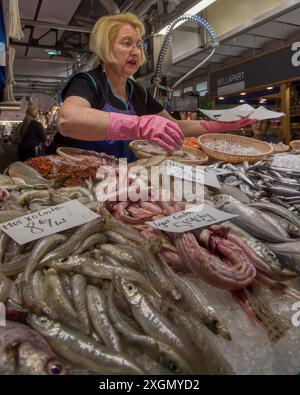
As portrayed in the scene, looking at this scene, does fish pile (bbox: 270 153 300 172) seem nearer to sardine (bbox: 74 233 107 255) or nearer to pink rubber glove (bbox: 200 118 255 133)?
pink rubber glove (bbox: 200 118 255 133)

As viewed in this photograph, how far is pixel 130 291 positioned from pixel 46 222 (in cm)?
43

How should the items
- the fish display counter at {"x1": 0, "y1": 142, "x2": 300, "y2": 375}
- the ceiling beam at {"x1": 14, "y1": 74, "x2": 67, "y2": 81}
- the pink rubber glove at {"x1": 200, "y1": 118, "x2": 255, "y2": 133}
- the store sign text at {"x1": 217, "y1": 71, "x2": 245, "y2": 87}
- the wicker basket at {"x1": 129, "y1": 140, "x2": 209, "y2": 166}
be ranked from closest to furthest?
the fish display counter at {"x1": 0, "y1": 142, "x2": 300, "y2": 375} → the wicker basket at {"x1": 129, "y1": 140, "x2": 209, "y2": 166} → the pink rubber glove at {"x1": 200, "y1": 118, "x2": 255, "y2": 133} → the store sign text at {"x1": 217, "y1": 71, "x2": 245, "y2": 87} → the ceiling beam at {"x1": 14, "y1": 74, "x2": 67, "y2": 81}

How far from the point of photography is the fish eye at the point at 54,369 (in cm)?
75

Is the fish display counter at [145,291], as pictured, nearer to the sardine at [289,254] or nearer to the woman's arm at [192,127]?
the sardine at [289,254]

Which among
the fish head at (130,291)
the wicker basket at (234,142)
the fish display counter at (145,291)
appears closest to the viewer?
the fish display counter at (145,291)

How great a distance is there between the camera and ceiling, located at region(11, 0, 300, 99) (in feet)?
19.5

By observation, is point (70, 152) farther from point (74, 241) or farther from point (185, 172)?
point (74, 241)

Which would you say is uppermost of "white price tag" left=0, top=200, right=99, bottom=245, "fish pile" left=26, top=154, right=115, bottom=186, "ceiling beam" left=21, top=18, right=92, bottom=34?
"ceiling beam" left=21, top=18, right=92, bottom=34

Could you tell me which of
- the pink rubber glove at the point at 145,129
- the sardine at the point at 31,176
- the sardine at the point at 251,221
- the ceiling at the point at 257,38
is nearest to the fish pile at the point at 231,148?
the pink rubber glove at the point at 145,129

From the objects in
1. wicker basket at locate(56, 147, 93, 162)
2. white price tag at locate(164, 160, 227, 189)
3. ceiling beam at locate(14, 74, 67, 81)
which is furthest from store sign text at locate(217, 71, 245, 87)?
white price tag at locate(164, 160, 227, 189)

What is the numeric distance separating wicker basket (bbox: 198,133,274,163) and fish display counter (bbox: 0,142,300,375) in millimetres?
1019

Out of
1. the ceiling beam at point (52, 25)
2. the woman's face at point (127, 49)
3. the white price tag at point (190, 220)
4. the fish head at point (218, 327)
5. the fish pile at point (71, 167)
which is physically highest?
the ceiling beam at point (52, 25)

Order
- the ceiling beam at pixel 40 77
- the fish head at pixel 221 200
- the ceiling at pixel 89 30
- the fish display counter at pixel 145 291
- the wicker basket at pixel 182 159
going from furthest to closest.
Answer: the ceiling beam at pixel 40 77
the ceiling at pixel 89 30
the wicker basket at pixel 182 159
the fish head at pixel 221 200
the fish display counter at pixel 145 291
